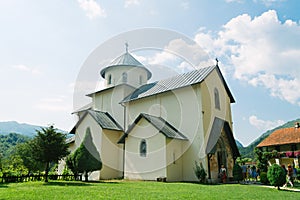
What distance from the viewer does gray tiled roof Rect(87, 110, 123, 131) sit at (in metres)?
24.8

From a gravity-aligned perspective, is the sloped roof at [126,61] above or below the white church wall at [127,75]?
above

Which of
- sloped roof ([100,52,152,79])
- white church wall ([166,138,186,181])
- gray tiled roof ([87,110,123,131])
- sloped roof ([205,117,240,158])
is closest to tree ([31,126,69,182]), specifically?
gray tiled roof ([87,110,123,131])

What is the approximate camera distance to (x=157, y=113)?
2467 centimetres

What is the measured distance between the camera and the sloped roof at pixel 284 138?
37.1 meters

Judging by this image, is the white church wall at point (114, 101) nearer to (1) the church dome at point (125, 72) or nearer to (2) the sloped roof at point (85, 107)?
(1) the church dome at point (125, 72)

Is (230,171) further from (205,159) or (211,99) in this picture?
(211,99)

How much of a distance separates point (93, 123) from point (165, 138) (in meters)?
8.77

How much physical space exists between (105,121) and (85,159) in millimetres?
8221

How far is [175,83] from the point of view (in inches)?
958

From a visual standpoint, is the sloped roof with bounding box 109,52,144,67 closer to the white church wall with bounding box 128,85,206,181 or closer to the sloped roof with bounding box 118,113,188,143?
the white church wall with bounding box 128,85,206,181

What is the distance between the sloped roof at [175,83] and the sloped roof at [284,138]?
15820 mm

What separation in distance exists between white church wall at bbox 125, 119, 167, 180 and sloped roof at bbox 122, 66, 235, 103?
4.59m

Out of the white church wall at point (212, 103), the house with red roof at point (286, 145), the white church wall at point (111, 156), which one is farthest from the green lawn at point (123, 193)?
the house with red roof at point (286, 145)

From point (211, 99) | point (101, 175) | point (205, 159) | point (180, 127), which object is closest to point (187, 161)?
point (205, 159)
